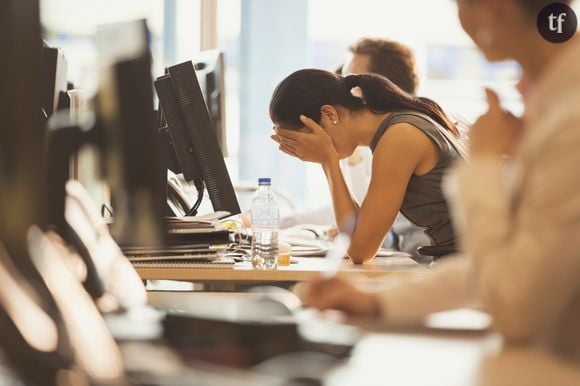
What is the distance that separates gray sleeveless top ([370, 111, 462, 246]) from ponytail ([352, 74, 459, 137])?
72 mm

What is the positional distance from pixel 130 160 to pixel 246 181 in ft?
13.1

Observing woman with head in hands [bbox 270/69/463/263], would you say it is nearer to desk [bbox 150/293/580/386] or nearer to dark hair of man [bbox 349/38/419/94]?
dark hair of man [bbox 349/38/419/94]

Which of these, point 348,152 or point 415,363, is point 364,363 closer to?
point 415,363

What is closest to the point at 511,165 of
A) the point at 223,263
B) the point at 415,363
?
the point at 415,363

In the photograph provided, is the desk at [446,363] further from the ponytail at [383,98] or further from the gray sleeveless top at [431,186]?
the ponytail at [383,98]

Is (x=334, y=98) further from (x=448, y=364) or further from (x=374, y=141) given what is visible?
(x=448, y=364)

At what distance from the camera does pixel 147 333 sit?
78cm

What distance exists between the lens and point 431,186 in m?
2.29

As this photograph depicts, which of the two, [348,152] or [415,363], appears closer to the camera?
[415,363]

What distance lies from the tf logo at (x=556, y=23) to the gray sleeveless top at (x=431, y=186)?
29.7 inches

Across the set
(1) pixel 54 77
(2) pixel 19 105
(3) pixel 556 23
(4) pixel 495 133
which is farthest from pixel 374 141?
(2) pixel 19 105

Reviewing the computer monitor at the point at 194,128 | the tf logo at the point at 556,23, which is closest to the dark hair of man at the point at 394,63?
the computer monitor at the point at 194,128

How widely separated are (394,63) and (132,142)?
2459mm

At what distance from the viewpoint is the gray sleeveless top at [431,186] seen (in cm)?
228
